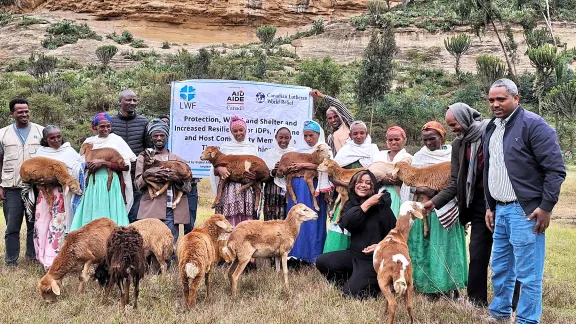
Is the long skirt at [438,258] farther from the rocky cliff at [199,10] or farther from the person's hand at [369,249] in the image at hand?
the rocky cliff at [199,10]

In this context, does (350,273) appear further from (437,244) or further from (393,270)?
(393,270)

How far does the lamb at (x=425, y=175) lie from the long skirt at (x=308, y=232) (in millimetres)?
1407

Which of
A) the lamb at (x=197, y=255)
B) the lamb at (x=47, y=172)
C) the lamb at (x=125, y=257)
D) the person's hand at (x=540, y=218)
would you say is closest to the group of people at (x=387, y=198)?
the person's hand at (x=540, y=218)

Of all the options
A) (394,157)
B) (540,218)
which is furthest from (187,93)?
(540,218)

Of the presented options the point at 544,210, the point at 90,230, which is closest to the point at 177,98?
the point at 90,230

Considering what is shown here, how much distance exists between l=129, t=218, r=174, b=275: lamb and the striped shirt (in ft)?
11.8

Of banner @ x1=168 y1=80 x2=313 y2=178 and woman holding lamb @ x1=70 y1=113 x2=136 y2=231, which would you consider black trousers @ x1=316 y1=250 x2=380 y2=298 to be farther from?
woman holding lamb @ x1=70 y1=113 x2=136 y2=231

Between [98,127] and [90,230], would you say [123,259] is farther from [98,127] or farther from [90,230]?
[98,127]

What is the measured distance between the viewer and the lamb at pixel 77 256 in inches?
213

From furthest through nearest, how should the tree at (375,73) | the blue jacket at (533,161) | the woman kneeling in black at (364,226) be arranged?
the tree at (375,73) < the woman kneeling in black at (364,226) < the blue jacket at (533,161)

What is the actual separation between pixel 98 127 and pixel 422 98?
1170 inches

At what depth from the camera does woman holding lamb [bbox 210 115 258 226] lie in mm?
6908

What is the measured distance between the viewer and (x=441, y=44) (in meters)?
50.5

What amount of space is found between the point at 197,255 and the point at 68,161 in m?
2.83
